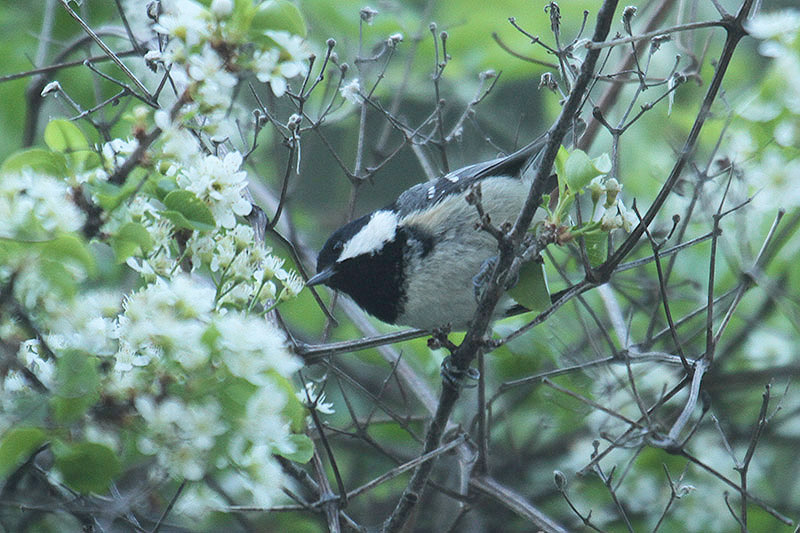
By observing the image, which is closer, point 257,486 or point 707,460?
point 257,486

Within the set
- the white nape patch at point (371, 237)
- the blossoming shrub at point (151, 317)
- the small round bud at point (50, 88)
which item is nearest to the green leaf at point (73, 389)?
the blossoming shrub at point (151, 317)

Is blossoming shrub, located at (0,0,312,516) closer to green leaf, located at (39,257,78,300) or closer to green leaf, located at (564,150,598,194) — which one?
green leaf, located at (39,257,78,300)

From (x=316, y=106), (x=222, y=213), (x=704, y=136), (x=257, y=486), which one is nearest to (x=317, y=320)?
(x=316, y=106)

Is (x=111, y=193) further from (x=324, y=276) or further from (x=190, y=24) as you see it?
(x=324, y=276)

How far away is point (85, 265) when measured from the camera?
117cm

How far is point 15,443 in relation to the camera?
1.17 m

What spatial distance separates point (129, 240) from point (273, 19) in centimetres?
44

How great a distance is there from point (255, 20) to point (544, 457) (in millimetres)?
2472

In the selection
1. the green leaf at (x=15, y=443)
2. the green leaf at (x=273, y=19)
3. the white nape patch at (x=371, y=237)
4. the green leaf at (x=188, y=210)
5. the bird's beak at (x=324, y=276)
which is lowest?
the bird's beak at (x=324, y=276)

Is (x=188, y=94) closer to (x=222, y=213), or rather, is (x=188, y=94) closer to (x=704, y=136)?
(x=222, y=213)

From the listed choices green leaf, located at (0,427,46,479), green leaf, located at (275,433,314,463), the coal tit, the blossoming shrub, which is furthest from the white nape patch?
green leaf, located at (0,427,46,479)

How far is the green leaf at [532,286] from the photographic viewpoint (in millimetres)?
2102

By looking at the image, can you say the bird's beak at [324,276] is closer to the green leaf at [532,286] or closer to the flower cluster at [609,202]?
the green leaf at [532,286]

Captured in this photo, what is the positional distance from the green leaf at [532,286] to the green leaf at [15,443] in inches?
48.9
